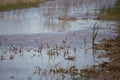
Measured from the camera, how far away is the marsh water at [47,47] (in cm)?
979

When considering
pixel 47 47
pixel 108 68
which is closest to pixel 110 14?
pixel 47 47

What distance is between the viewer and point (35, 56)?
474 inches

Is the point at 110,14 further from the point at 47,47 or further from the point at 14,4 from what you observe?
the point at 47,47

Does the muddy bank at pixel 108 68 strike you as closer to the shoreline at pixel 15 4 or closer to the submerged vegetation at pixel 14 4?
the shoreline at pixel 15 4

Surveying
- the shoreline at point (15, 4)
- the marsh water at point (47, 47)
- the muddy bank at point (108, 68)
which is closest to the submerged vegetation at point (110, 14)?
the marsh water at point (47, 47)

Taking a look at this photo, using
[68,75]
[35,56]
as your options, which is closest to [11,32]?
[35,56]

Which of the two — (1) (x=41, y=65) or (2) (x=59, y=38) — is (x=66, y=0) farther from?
(1) (x=41, y=65)

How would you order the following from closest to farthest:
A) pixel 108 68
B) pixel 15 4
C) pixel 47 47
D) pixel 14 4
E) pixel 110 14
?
1. pixel 108 68
2. pixel 47 47
3. pixel 110 14
4. pixel 14 4
5. pixel 15 4

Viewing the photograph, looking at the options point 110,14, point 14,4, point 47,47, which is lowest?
point 47,47

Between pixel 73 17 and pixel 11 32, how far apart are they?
23.9 ft

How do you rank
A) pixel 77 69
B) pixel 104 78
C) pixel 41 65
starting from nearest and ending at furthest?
pixel 104 78
pixel 77 69
pixel 41 65

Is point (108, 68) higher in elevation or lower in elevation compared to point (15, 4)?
lower

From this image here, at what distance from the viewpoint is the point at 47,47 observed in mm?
13414

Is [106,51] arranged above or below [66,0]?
below
